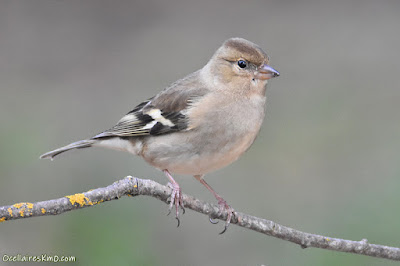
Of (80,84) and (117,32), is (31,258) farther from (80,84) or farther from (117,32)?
(117,32)

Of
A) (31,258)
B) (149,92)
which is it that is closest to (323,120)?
(149,92)

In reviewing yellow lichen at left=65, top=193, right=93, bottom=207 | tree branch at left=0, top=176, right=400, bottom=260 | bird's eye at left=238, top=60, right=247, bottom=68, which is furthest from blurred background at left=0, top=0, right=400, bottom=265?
yellow lichen at left=65, top=193, right=93, bottom=207

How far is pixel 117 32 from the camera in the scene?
9250mm

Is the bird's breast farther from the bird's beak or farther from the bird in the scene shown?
the bird's beak

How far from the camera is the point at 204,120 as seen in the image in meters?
4.49

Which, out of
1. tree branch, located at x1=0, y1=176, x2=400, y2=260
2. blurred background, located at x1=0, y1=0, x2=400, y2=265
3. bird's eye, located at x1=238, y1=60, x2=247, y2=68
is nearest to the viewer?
tree branch, located at x1=0, y1=176, x2=400, y2=260

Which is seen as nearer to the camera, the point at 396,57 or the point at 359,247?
the point at 359,247

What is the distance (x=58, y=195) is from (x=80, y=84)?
274cm

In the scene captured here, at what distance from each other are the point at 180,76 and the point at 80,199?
5.65m

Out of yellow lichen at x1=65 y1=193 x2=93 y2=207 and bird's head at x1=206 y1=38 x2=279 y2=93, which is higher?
bird's head at x1=206 y1=38 x2=279 y2=93

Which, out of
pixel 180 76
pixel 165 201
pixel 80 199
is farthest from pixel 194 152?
pixel 180 76

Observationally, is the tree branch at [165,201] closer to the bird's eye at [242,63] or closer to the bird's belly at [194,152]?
the bird's belly at [194,152]

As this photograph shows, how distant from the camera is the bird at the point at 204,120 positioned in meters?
4.43

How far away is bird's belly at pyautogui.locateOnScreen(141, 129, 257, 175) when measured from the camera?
439 centimetres
